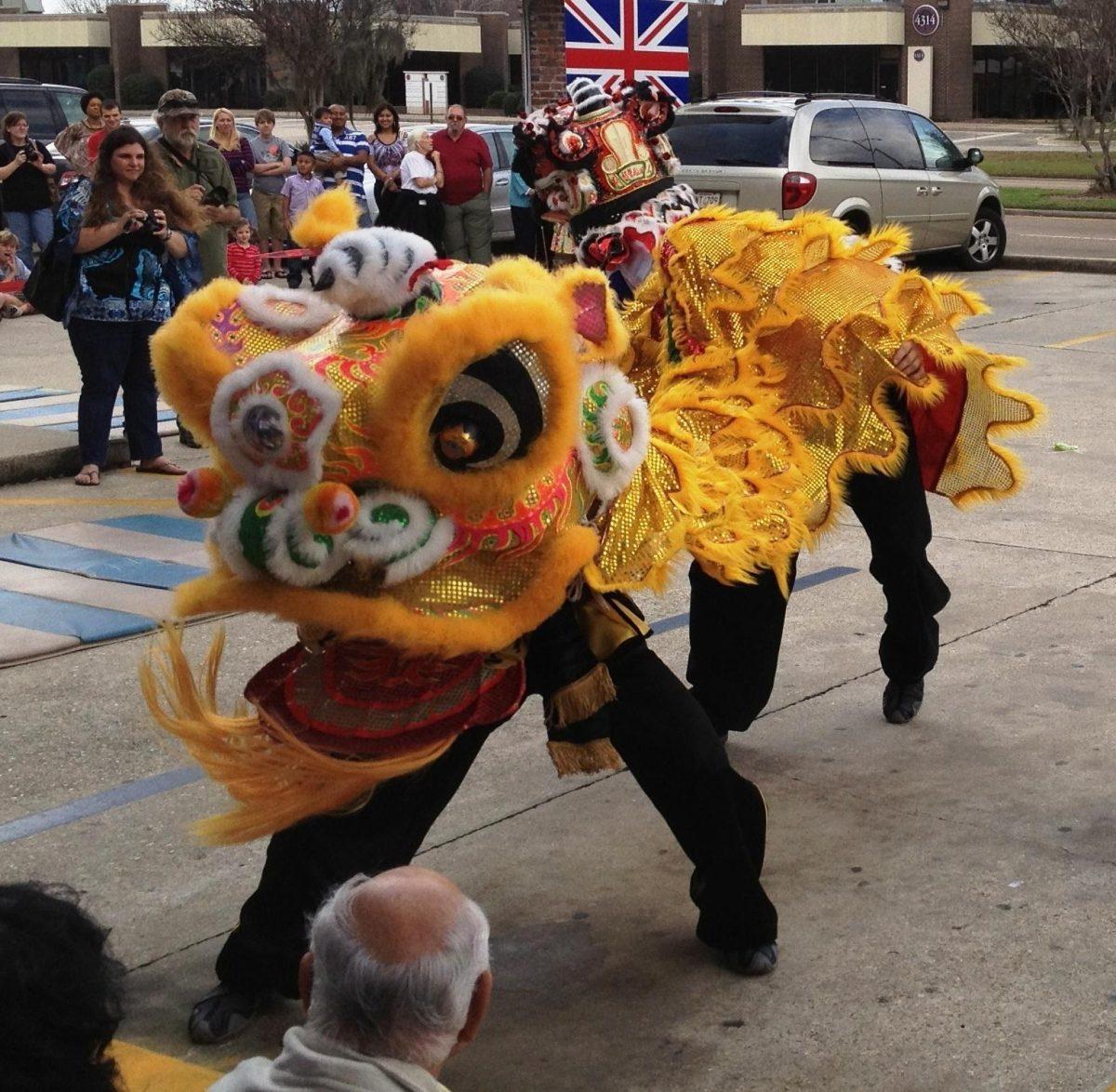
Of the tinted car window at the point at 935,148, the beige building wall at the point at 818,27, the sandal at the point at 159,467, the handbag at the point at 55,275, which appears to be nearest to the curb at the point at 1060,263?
the tinted car window at the point at 935,148

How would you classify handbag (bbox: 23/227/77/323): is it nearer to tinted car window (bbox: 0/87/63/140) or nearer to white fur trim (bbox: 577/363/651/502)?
white fur trim (bbox: 577/363/651/502)

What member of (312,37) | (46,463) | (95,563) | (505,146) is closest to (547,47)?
(505,146)

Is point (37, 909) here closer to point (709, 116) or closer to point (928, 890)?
point (928, 890)

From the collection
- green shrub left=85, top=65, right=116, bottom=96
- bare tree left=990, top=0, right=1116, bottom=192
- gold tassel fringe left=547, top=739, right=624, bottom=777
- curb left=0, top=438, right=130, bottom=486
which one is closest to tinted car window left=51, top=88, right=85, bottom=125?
curb left=0, top=438, right=130, bottom=486

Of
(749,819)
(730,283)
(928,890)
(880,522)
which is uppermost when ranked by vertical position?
(730,283)

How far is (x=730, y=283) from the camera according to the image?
4.16m

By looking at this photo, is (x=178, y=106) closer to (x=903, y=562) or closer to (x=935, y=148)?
(x=903, y=562)

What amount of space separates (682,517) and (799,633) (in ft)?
8.61

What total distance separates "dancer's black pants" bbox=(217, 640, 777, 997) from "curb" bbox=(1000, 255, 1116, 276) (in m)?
15.3

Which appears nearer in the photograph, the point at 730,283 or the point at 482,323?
the point at 482,323

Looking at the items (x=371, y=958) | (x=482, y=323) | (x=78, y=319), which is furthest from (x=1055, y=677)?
(x=78, y=319)

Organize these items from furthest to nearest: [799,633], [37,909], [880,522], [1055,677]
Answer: [799,633]
[1055,677]
[880,522]
[37,909]

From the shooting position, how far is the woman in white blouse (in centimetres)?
1510

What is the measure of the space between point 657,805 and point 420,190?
1198 centimetres
